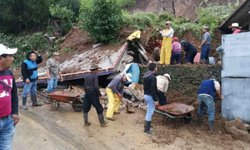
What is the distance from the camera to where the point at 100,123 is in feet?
37.0

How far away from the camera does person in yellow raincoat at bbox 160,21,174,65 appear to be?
49.5ft

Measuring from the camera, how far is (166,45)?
15.3 m

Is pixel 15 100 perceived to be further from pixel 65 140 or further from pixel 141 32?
pixel 141 32

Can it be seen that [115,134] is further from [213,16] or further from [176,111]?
[213,16]

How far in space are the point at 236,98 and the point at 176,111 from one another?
1.87 meters

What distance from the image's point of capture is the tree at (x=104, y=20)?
714 inches

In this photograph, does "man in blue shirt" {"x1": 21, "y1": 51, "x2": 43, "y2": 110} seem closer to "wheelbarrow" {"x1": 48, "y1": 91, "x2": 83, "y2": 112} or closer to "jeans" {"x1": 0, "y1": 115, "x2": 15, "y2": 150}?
"wheelbarrow" {"x1": 48, "y1": 91, "x2": 83, "y2": 112}

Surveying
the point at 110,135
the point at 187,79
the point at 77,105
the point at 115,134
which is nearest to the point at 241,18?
the point at 187,79

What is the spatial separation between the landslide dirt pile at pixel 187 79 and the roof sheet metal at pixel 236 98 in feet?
4.92

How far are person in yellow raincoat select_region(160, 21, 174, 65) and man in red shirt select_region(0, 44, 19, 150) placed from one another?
402 inches

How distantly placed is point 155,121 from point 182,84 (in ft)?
8.97

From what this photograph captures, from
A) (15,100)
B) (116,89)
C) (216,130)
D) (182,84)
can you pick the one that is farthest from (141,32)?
(15,100)

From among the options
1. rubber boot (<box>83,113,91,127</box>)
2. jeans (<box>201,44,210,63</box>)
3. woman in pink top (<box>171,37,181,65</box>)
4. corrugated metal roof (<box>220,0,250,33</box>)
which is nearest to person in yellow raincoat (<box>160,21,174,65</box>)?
woman in pink top (<box>171,37,181,65</box>)

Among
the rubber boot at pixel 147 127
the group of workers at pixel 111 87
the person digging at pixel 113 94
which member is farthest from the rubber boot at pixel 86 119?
the rubber boot at pixel 147 127
